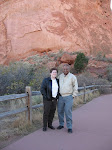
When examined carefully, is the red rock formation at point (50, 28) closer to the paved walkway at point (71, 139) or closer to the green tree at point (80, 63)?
the green tree at point (80, 63)

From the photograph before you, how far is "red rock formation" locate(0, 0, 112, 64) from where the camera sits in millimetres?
34719

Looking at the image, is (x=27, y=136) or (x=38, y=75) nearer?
(x=27, y=136)

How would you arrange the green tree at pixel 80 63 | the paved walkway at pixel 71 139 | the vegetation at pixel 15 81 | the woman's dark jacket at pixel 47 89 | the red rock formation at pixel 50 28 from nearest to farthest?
the paved walkway at pixel 71 139
the woman's dark jacket at pixel 47 89
the vegetation at pixel 15 81
the green tree at pixel 80 63
the red rock formation at pixel 50 28

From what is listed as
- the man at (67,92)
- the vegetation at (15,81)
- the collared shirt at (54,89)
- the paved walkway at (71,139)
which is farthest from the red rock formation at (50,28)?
the paved walkway at (71,139)

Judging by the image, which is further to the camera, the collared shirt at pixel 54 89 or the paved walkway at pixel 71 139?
the collared shirt at pixel 54 89

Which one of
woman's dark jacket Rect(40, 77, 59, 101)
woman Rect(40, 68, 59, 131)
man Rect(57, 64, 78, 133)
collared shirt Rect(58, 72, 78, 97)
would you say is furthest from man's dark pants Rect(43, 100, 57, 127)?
collared shirt Rect(58, 72, 78, 97)

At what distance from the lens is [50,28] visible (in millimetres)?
35000

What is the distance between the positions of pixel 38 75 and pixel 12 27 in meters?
29.2

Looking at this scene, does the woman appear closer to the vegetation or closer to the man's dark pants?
the man's dark pants

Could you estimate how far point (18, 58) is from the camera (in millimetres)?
35094

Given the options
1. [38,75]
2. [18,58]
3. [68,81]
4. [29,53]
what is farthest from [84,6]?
[68,81]

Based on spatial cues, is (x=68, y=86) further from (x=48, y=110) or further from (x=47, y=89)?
(x=48, y=110)

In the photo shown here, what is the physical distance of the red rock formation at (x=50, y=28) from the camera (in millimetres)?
34719

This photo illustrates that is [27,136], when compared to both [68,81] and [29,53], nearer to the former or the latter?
[68,81]
